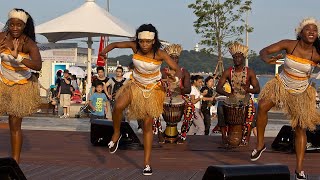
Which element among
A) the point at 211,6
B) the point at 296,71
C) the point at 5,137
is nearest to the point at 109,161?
the point at 296,71

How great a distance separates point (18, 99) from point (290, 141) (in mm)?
4618

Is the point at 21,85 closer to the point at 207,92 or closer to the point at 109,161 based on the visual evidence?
the point at 109,161

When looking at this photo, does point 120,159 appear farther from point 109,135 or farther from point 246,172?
point 246,172

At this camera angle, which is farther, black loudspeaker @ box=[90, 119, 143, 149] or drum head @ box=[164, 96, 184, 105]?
drum head @ box=[164, 96, 184, 105]

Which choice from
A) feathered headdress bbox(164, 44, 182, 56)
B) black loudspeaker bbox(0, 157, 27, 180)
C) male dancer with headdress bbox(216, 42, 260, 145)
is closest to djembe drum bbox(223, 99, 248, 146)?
male dancer with headdress bbox(216, 42, 260, 145)

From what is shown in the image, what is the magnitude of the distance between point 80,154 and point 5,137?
263 centimetres

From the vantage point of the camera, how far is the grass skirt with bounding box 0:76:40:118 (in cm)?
677

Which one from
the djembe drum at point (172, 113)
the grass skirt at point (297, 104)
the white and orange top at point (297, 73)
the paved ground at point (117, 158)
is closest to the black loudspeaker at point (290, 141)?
the paved ground at point (117, 158)

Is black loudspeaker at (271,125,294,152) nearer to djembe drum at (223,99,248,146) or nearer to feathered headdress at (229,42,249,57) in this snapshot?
djembe drum at (223,99,248,146)

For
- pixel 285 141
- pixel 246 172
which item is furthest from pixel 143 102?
pixel 285 141

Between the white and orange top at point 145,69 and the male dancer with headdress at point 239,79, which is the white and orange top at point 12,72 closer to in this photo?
the white and orange top at point 145,69

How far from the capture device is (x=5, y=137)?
37.3ft

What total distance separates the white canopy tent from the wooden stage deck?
22.5ft

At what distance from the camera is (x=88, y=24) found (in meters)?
18.4
